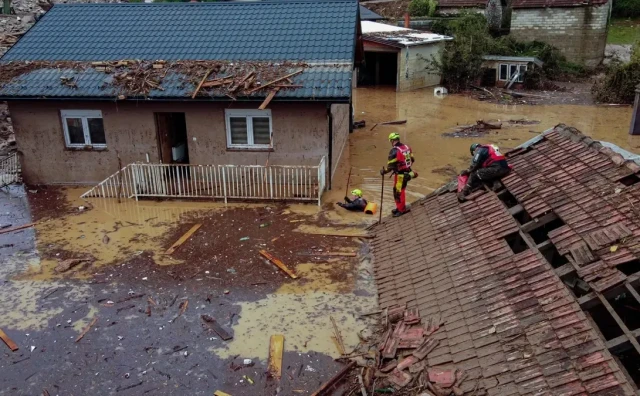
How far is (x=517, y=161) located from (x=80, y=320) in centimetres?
820

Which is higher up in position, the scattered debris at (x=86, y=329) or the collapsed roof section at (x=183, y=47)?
the collapsed roof section at (x=183, y=47)

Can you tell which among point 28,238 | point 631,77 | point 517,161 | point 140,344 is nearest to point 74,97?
point 28,238

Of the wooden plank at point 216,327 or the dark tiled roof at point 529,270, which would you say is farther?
the wooden plank at point 216,327

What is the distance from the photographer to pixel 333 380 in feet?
22.8

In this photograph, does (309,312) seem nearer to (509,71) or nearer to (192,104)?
(192,104)

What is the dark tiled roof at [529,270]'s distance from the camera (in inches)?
218

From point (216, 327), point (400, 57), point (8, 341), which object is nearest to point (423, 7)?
point (400, 57)

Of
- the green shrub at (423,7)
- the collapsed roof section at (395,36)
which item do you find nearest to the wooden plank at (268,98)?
the collapsed roof section at (395,36)

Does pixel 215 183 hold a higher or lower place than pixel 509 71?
lower

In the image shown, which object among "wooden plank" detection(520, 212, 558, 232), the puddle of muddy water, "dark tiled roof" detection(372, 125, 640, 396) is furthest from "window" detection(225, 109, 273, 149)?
"wooden plank" detection(520, 212, 558, 232)

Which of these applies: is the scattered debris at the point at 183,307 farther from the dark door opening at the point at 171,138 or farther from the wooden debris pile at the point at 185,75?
the dark door opening at the point at 171,138

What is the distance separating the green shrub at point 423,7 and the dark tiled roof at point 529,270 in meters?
34.4

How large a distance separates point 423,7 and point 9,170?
35.2 metres

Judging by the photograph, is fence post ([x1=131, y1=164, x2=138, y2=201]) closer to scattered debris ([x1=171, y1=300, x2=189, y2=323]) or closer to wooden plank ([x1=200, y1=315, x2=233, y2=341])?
scattered debris ([x1=171, y1=300, x2=189, y2=323])
